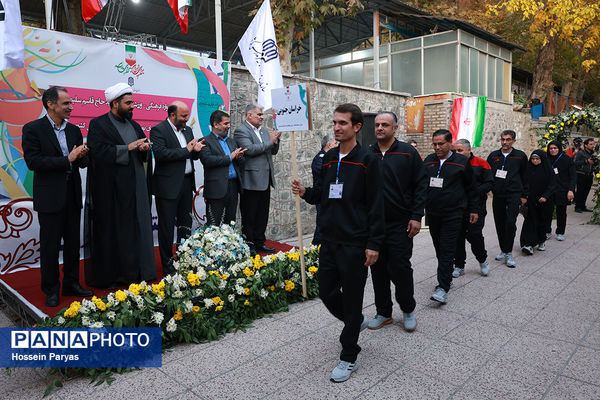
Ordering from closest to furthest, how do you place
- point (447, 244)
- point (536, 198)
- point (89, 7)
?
point (447, 244), point (89, 7), point (536, 198)

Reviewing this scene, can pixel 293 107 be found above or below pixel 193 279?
above

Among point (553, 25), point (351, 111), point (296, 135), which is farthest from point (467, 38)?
point (351, 111)

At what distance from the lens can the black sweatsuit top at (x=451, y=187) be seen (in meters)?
4.80

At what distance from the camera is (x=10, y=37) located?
→ 4230 millimetres

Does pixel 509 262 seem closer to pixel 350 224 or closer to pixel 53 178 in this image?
pixel 350 224

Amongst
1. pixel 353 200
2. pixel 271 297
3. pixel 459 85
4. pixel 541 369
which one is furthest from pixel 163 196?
pixel 459 85

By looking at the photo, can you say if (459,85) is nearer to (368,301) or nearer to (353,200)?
(368,301)

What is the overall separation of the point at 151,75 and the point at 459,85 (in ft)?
38.4

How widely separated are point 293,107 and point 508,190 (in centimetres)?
383

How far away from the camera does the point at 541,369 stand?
127 inches

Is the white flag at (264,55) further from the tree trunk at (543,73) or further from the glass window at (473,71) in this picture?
the tree trunk at (543,73)

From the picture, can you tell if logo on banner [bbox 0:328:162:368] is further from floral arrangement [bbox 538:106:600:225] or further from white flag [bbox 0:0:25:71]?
floral arrangement [bbox 538:106:600:225]

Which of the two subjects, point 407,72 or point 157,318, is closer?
point 157,318

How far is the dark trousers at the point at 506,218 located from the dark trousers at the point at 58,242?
5.64m
